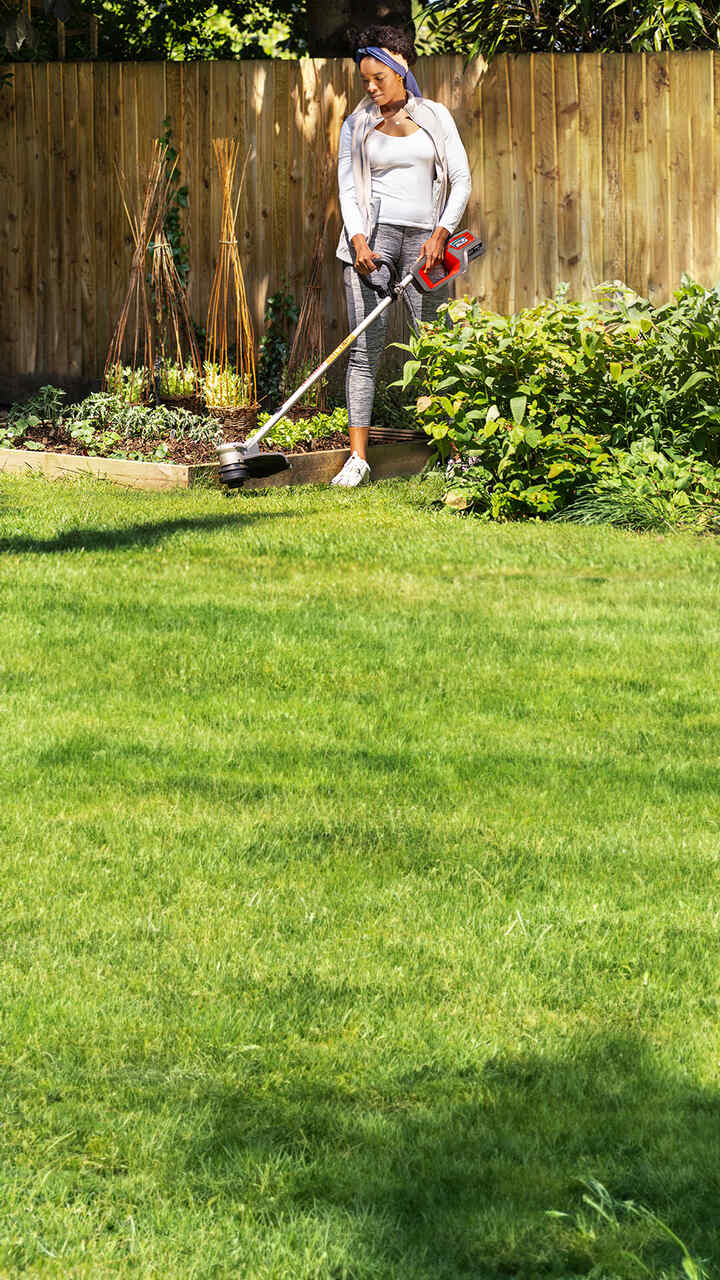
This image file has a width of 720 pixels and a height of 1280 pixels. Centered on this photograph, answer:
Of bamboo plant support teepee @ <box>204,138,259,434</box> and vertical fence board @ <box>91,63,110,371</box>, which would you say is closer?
bamboo plant support teepee @ <box>204,138,259,434</box>

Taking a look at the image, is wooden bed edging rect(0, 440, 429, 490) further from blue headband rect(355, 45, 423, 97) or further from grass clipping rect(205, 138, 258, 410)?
blue headband rect(355, 45, 423, 97)

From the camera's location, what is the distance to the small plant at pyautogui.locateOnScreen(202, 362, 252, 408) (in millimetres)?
9289

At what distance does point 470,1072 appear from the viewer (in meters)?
2.30

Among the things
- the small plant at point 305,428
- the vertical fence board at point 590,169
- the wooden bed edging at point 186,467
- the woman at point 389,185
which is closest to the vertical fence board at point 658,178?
the vertical fence board at point 590,169

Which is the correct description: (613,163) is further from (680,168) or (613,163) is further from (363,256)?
(363,256)

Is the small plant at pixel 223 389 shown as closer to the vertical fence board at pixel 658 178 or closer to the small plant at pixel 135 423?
the small plant at pixel 135 423

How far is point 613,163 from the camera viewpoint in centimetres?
890

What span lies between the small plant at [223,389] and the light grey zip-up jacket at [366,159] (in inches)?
53.2

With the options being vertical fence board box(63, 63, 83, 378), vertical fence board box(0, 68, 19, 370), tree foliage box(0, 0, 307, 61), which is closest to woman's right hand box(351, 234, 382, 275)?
vertical fence board box(63, 63, 83, 378)

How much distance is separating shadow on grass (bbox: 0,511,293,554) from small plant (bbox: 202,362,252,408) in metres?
2.46

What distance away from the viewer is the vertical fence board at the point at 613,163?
882cm

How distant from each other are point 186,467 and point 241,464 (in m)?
0.51

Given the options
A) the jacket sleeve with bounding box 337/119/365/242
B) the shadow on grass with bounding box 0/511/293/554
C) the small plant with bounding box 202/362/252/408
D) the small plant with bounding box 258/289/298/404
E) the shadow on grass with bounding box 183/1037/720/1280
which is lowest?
the shadow on grass with bounding box 183/1037/720/1280

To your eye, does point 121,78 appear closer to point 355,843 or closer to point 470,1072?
point 355,843
